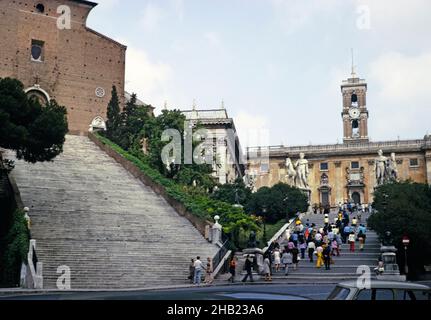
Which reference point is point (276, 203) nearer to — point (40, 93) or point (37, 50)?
point (40, 93)

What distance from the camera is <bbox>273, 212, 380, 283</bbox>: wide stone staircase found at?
19.7 meters

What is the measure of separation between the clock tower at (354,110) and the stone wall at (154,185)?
41.3m

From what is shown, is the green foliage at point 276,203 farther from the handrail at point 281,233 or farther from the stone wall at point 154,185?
the stone wall at point 154,185

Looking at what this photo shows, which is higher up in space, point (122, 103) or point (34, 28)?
point (34, 28)

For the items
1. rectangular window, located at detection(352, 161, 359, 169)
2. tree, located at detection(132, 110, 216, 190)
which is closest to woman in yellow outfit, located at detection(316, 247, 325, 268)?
Result: tree, located at detection(132, 110, 216, 190)

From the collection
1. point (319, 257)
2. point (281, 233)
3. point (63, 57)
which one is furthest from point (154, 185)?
point (63, 57)

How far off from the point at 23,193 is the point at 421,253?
15.7 metres

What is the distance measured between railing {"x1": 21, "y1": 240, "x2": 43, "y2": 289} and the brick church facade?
27.4 meters

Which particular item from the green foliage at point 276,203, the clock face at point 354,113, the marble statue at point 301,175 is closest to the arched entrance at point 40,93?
the green foliage at point 276,203

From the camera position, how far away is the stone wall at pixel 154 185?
80.4ft

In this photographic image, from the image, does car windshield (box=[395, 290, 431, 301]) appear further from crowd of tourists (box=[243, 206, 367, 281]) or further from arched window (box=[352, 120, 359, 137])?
arched window (box=[352, 120, 359, 137])

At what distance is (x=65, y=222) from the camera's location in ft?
70.9
